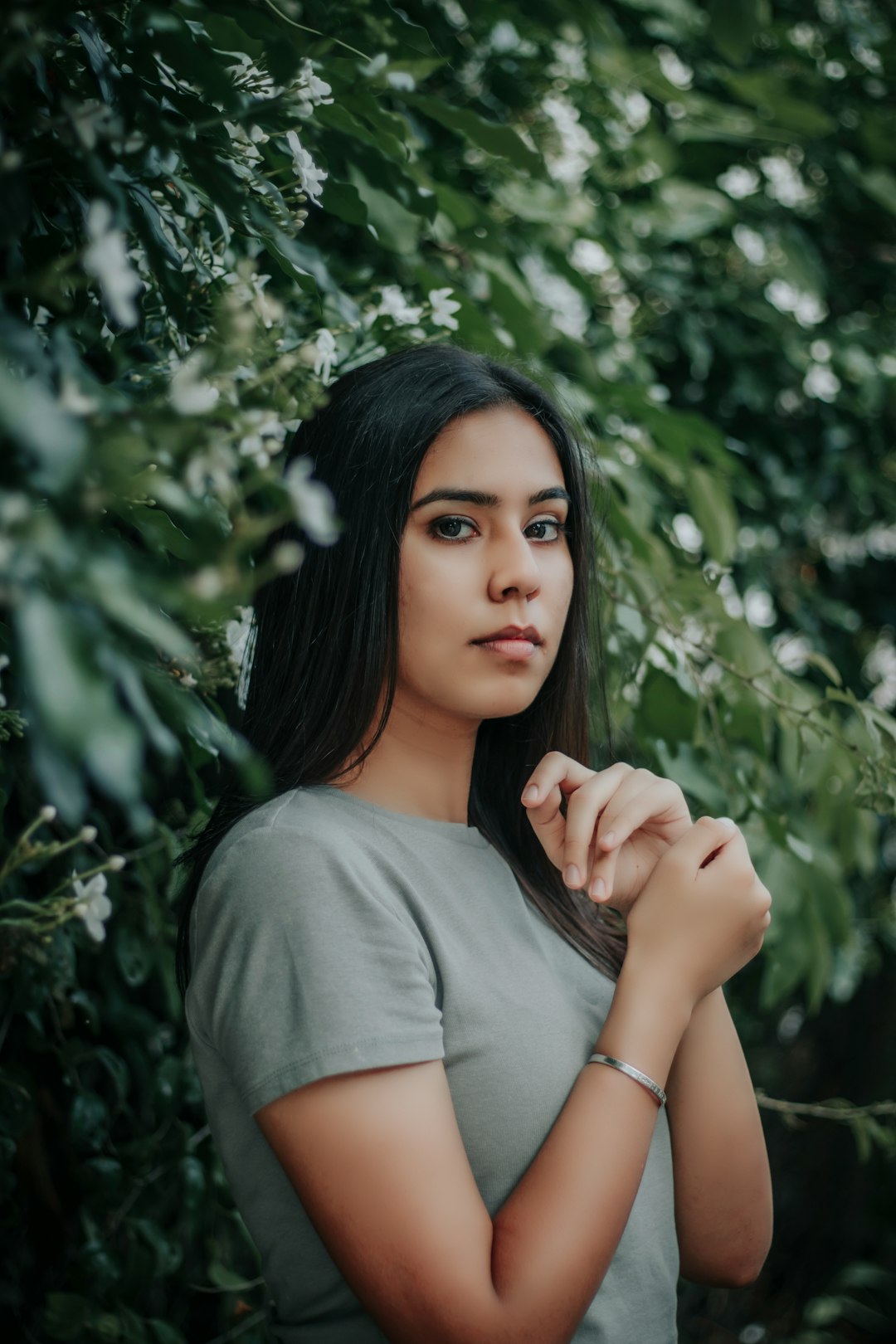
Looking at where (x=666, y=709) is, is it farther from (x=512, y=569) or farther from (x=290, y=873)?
(x=290, y=873)

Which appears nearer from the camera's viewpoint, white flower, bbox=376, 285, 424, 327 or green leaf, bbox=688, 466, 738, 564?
white flower, bbox=376, 285, 424, 327

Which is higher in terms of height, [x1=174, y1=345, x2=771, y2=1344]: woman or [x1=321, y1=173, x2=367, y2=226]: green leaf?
[x1=321, y1=173, x2=367, y2=226]: green leaf

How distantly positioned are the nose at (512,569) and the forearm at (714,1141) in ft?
1.51

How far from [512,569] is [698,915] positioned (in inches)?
13.5

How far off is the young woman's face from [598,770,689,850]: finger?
0.12m

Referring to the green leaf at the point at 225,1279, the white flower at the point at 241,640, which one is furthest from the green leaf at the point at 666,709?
the green leaf at the point at 225,1279

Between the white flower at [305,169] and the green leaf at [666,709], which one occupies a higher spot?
the white flower at [305,169]

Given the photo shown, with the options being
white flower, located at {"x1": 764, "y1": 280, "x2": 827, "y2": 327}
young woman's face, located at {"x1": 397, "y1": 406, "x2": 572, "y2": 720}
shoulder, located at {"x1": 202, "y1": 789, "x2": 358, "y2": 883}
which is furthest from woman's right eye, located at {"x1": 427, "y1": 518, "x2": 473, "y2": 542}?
white flower, located at {"x1": 764, "y1": 280, "x2": 827, "y2": 327}

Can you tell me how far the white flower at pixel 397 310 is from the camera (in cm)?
119

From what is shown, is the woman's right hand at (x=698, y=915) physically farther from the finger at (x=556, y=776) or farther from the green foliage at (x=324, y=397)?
the green foliage at (x=324, y=397)

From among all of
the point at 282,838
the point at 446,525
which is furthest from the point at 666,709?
the point at 282,838

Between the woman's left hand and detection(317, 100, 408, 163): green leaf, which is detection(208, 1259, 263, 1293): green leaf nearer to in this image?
the woman's left hand

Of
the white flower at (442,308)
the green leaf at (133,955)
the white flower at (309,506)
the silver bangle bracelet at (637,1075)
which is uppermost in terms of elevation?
the white flower at (309,506)

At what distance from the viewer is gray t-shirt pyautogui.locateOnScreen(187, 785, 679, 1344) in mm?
823
